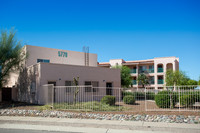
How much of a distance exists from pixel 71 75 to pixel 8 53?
6.49m

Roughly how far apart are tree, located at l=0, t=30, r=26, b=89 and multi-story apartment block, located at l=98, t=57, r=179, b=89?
3422 cm

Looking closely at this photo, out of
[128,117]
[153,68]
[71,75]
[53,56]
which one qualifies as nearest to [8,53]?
[71,75]

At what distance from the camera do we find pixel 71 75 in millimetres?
22484

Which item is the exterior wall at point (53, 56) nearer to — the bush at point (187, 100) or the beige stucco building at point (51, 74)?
the beige stucco building at point (51, 74)

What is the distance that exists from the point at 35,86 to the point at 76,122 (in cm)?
1109

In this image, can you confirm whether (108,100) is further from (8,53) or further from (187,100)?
(8,53)

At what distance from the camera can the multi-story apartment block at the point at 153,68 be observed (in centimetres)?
4877

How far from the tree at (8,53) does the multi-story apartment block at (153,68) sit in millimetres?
34224

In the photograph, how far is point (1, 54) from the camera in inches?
772

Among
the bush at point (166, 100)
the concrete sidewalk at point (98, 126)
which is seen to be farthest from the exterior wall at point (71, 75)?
the bush at point (166, 100)

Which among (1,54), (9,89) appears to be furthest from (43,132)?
(9,89)

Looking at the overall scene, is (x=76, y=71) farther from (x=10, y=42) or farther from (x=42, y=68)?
(x=10, y=42)

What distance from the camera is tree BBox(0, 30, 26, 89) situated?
19.8 m

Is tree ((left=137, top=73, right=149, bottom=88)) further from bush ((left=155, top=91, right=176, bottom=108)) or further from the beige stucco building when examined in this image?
bush ((left=155, top=91, right=176, bottom=108))
